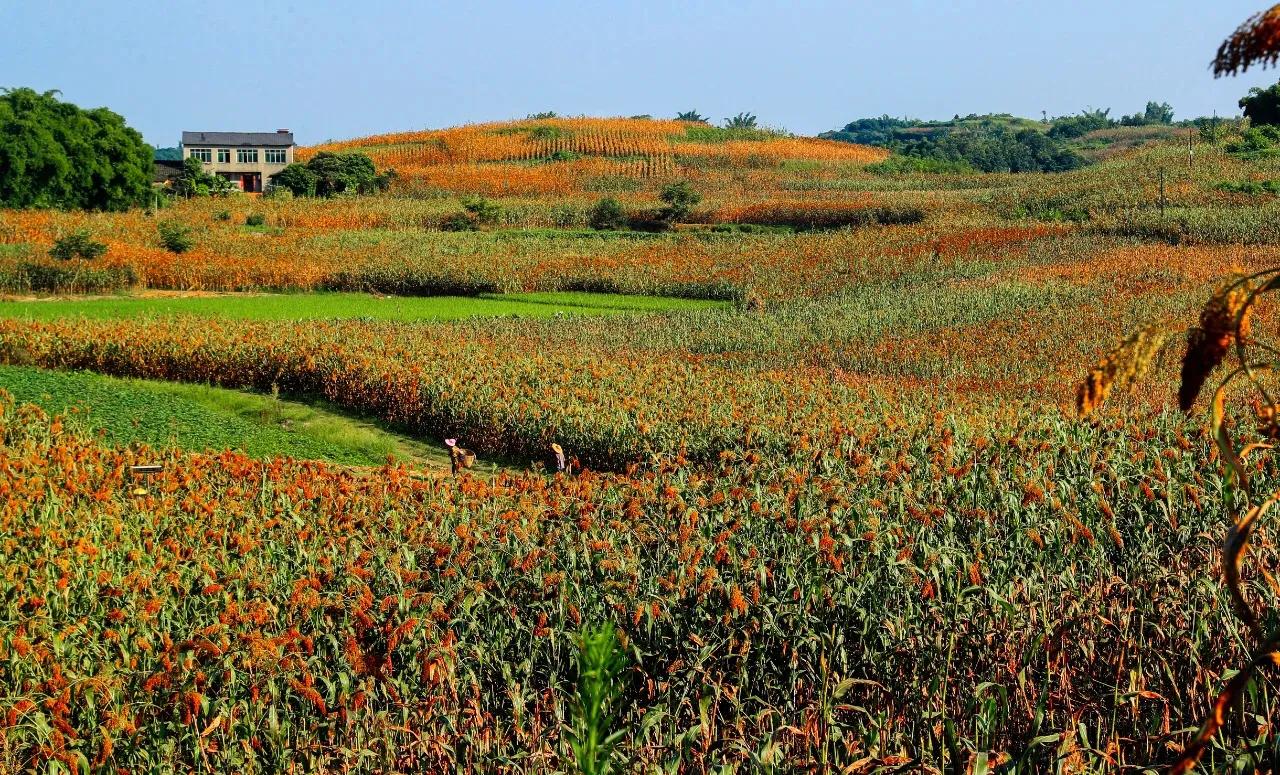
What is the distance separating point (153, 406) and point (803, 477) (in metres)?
8.65

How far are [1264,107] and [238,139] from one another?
1861 inches

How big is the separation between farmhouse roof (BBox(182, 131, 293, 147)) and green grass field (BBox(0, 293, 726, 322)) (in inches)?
1580

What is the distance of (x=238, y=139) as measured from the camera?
64062 mm

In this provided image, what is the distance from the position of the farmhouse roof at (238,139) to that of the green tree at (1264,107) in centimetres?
4440

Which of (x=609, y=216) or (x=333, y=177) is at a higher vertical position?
(x=333, y=177)

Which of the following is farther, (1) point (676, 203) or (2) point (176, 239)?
(1) point (676, 203)

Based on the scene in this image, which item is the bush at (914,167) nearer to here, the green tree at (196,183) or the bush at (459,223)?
the bush at (459,223)

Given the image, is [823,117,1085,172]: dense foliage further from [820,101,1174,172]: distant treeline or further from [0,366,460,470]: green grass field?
[0,366,460,470]: green grass field

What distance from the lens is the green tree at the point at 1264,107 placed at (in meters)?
48.8

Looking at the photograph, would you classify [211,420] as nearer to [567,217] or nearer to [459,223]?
[459,223]

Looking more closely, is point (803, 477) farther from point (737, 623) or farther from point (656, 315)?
point (656, 315)

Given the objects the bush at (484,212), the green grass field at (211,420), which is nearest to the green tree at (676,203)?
the bush at (484,212)

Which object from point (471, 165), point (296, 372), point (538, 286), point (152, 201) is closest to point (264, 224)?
point (152, 201)

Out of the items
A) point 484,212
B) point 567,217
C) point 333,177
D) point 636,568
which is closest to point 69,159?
point 333,177
